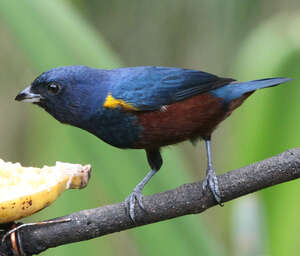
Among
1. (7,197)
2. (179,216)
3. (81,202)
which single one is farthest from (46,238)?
(81,202)

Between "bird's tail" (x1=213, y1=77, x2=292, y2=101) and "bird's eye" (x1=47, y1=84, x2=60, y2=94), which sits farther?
"bird's tail" (x1=213, y1=77, x2=292, y2=101)

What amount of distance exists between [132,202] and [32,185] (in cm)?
46

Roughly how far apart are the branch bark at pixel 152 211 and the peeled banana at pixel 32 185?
0.41 ft

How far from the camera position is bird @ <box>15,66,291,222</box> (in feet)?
9.37

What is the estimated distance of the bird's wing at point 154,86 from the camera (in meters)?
2.91

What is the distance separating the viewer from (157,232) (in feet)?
8.47

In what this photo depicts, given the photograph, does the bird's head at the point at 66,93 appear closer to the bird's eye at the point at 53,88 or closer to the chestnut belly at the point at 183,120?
the bird's eye at the point at 53,88

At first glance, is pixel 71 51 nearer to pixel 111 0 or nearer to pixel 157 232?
pixel 157 232

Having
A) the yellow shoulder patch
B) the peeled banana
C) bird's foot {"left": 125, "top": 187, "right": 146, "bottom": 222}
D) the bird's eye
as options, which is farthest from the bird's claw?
the bird's eye

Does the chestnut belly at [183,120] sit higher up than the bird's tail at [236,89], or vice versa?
the bird's tail at [236,89]

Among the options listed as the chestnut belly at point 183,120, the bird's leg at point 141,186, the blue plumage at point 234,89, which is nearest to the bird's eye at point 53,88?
the chestnut belly at point 183,120

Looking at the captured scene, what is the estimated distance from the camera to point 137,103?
9.53 ft

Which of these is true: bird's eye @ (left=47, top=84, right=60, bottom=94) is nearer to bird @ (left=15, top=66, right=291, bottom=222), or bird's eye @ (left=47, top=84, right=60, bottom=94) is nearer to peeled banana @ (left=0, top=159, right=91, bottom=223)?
bird @ (left=15, top=66, right=291, bottom=222)

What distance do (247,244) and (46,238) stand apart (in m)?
0.75
